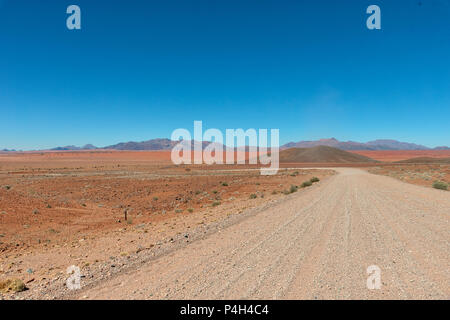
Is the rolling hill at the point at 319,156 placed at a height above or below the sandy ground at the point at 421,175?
above

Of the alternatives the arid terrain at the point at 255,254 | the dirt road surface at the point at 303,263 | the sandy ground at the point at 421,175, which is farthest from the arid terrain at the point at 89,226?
the sandy ground at the point at 421,175

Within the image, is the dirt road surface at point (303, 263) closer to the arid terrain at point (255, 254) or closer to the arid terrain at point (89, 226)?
the arid terrain at point (255, 254)

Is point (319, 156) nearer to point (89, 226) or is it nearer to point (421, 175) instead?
point (421, 175)

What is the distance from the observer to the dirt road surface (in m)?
4.47

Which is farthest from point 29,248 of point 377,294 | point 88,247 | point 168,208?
point 377,294

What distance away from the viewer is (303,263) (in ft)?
18.7

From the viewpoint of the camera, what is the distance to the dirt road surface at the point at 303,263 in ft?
14.7

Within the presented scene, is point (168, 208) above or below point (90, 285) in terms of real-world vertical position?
below

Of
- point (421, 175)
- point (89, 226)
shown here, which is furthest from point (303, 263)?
point (421, 175)
